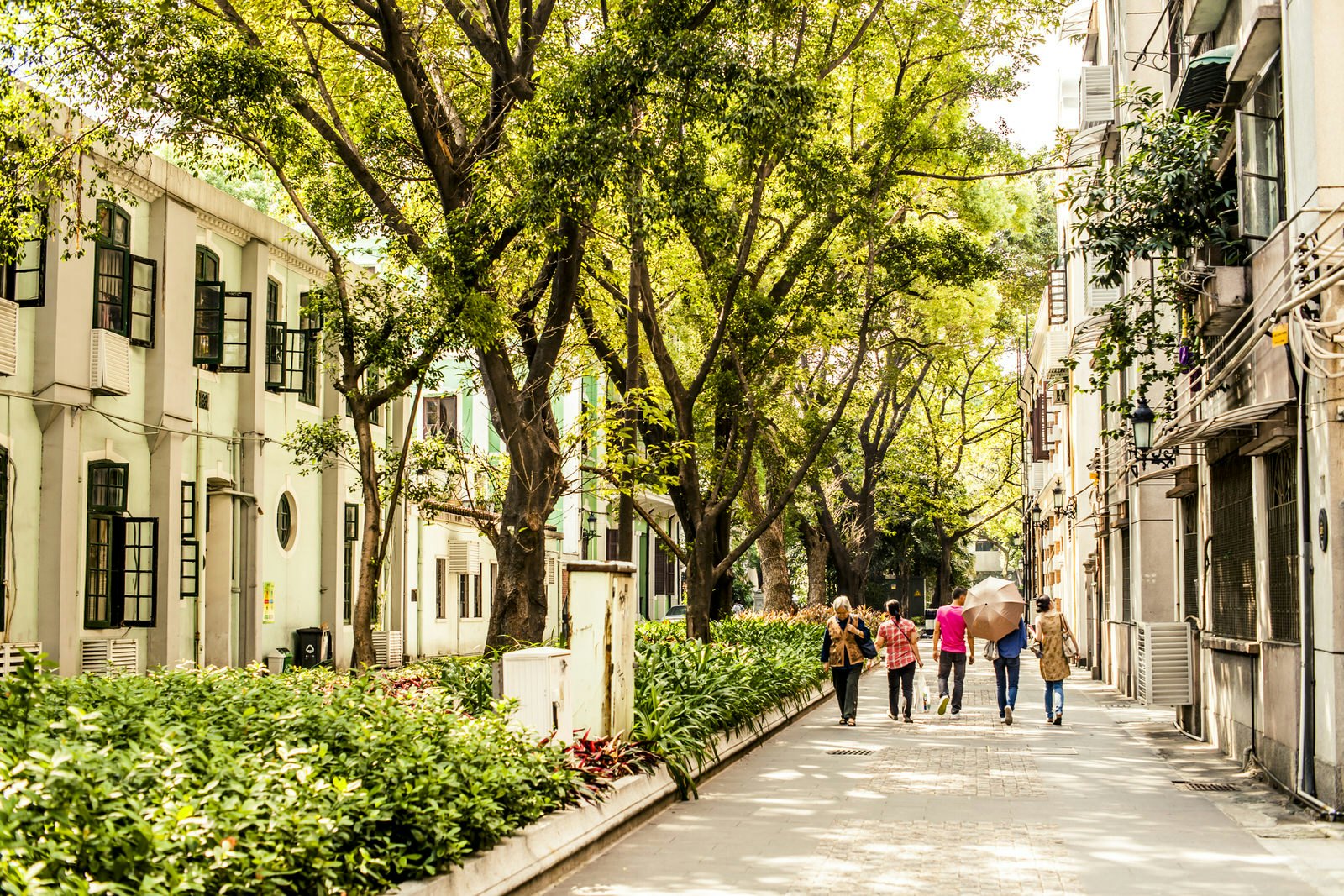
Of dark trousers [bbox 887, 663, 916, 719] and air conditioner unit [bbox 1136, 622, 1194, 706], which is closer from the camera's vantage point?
air conditioner unit [bbox 1136, 622, 1194, 706]

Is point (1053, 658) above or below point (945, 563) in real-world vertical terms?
below

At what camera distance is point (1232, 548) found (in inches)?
580

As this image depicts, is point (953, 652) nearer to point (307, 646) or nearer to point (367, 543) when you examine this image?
point (367, 543)

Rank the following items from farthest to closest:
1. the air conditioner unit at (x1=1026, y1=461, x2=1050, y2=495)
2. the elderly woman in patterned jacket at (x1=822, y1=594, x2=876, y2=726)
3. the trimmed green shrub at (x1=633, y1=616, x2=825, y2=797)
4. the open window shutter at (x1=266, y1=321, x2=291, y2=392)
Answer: the air conditioner unit at (x1=1026, y1=461, x2=1050, y2=495) < the open window shutter at (x1=266, y1=321, x2=291, y2=392) < the elderly woman in patterned jacket at (x1=822, y1=594, x2=876, y2=726) < the trimmed green shrub at (x1=633, y1=616, x2=825, y2=797)

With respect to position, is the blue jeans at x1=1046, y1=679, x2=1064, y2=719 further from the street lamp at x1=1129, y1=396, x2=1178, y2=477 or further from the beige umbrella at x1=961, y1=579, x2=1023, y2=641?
the street lamp at x1=1129, y1=396, x2=1178, y2=477

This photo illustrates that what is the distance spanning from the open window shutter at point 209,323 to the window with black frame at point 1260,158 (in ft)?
50.3

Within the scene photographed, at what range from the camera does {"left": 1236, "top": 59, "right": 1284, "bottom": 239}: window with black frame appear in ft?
40.3

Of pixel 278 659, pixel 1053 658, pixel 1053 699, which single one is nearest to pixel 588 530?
pixel 278 659

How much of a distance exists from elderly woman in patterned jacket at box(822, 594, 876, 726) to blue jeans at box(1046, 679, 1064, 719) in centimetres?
225

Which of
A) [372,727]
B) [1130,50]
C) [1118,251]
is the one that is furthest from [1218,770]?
[1130,50]

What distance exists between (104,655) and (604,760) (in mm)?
11362

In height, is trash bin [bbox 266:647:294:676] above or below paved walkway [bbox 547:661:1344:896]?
above

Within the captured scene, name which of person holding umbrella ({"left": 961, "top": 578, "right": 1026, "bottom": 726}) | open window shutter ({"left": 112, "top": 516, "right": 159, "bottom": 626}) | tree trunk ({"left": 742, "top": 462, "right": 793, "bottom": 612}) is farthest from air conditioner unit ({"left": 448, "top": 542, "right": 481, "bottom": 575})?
person holding umbrella ({"left": 961, "top": 578, "right": 1026, "bottom": 726})

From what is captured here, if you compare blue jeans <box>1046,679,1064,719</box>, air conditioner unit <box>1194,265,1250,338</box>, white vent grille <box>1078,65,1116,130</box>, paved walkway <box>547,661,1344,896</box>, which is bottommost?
paved walkway <box>547,661,1344,896</box>
